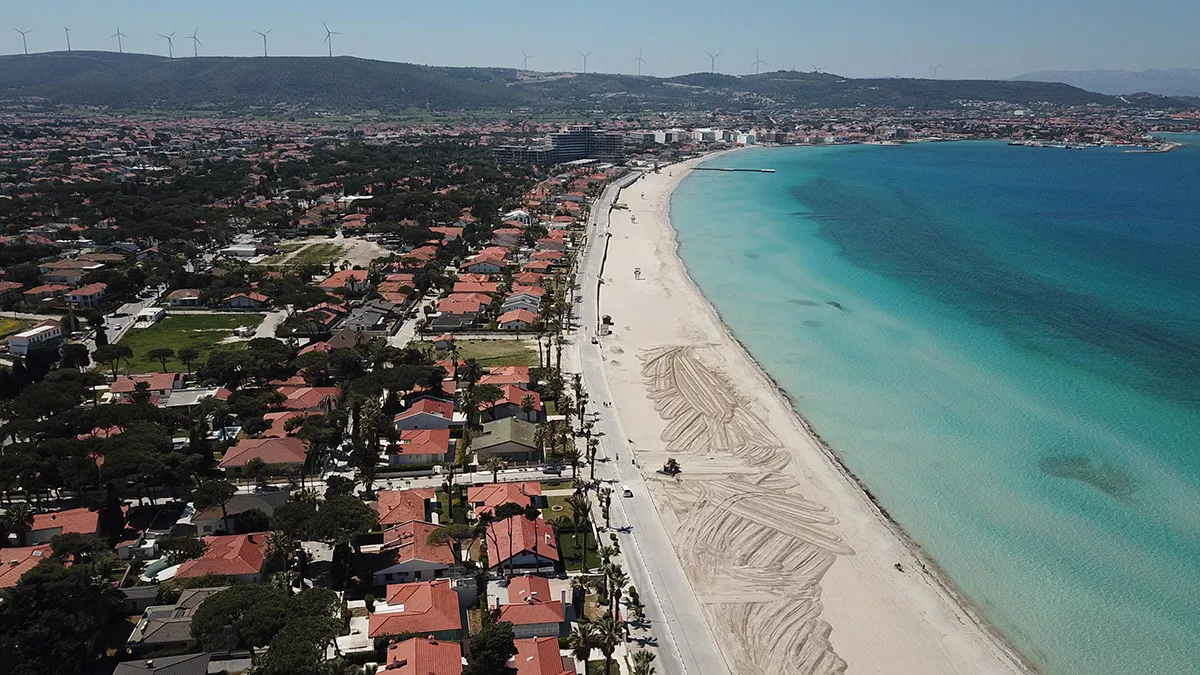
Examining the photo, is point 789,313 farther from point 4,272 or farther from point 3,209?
point 3,209

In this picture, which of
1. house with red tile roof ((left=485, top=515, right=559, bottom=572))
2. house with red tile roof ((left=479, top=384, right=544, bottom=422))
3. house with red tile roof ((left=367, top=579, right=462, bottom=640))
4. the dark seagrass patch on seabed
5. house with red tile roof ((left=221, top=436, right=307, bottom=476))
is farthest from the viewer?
house with red tile roof ((left=479, top=384, right=544, bottom=422))

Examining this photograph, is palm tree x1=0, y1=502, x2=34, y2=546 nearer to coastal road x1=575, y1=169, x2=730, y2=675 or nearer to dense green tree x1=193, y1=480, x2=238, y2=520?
dense green tree x1=193, y1=480, x2=238, y2=520

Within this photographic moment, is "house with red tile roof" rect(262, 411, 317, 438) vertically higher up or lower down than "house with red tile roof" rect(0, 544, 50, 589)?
higher up

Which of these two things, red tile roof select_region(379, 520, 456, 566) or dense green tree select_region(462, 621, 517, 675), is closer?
dense green tree select_region(462, 621, 517, 675)

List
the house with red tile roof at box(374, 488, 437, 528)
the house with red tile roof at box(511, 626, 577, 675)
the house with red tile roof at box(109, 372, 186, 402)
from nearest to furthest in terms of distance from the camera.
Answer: the house with red tile roof at box(511, 626, 577, 675) → the house with red tile roof at box(374, 488, 437, 528) → the house with red tile roof at box(109, 372, 186, 402)

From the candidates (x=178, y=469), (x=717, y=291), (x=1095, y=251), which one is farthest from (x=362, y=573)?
(x=1095, y=251)

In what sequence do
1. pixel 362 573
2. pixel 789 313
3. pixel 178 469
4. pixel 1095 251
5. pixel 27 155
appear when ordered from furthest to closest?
pixel 27 155 < pixel 1095 251 < pixel 789 313 < pixel 178 469 < pixel 362 573

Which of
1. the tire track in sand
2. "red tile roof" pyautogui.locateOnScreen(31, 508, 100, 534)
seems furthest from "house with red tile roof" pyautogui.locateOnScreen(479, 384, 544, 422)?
"red tile roof" pyautogui.locateOnScreen(31, 508, 100, 534)

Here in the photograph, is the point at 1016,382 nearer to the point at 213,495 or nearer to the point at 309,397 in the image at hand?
the point at 309,397
